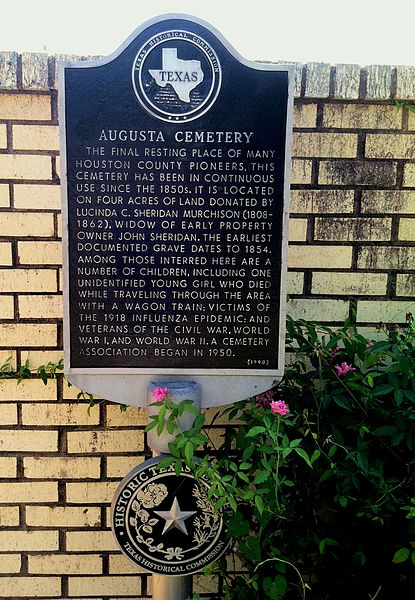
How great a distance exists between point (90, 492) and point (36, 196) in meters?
1.28

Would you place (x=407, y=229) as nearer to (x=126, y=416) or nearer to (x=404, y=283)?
(x=404, y=283)

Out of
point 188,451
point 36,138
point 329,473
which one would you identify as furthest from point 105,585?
point 36,138

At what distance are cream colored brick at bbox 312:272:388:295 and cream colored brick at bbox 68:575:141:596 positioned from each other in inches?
59.8

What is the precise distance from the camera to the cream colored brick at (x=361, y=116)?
2.41m

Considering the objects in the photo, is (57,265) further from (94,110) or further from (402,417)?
(402,417)

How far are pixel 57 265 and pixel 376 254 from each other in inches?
52.8

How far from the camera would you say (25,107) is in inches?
92.7

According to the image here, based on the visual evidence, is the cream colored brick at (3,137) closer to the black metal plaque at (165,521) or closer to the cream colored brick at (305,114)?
the cream colored brick at (305,114)

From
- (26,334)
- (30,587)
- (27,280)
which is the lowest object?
(30,587)

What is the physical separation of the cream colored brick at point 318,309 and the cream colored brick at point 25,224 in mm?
1065

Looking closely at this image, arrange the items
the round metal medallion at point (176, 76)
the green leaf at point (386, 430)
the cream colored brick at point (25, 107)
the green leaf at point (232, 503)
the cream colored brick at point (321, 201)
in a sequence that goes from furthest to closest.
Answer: the cream colored brick at point (321, 201) → the cream colored brick at point (25, 107) → the green leaf at point (386, 430) → the round metal medallion at point (176, 76) → the green leaf at point (232, 503)

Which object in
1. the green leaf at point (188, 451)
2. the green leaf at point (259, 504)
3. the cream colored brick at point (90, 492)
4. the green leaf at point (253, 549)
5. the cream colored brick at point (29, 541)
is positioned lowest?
the cream colored brick at point (29, 541)

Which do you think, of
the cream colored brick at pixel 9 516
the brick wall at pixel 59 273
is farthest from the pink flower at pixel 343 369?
the cream colored brick at pixel 9 516

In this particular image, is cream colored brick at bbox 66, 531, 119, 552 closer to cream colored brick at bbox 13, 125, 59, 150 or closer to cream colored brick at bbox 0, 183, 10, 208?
cream colored brick at bbox 0, 183, 10, 208
